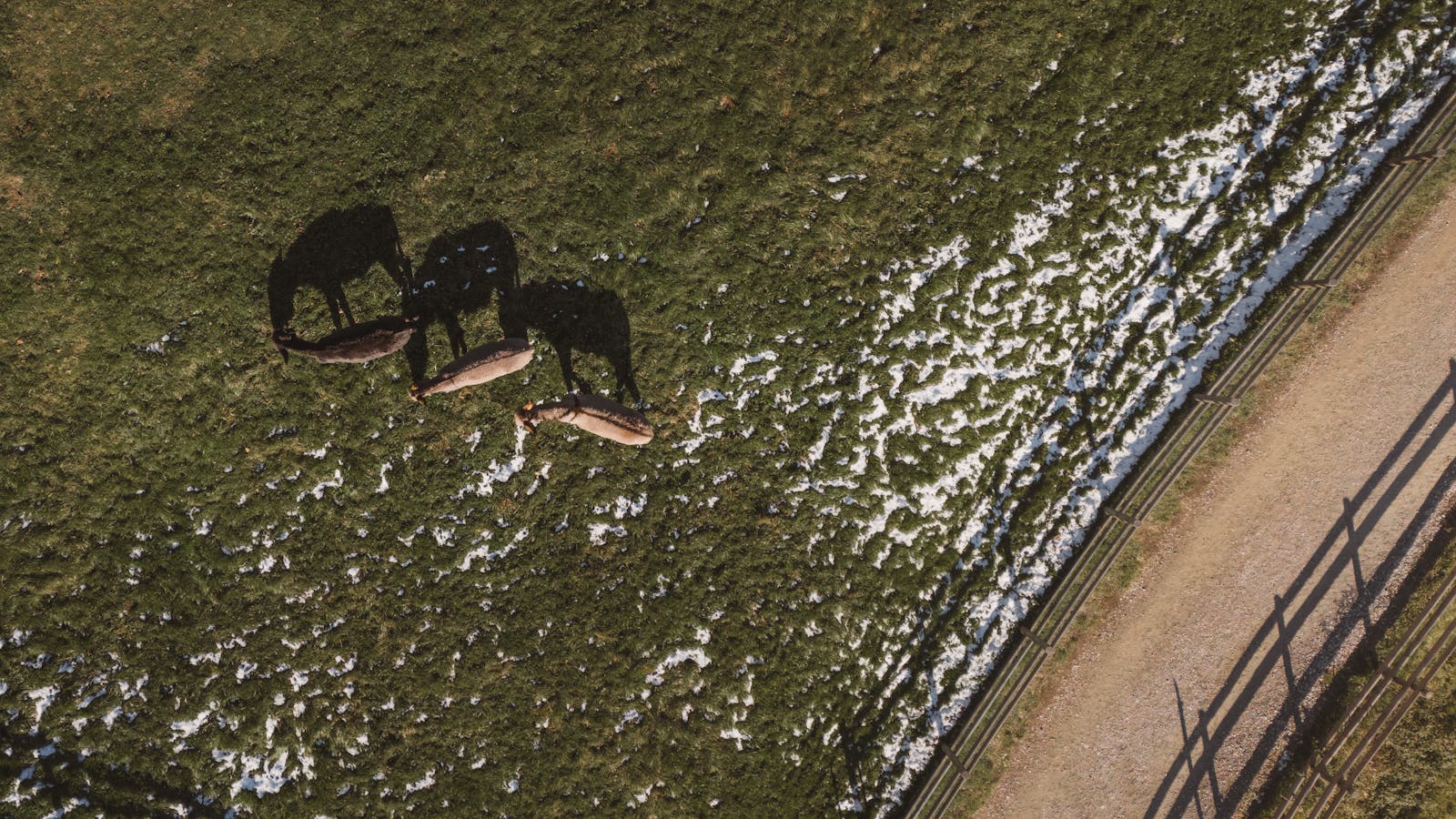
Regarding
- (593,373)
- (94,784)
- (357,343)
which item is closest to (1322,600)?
(593,373)

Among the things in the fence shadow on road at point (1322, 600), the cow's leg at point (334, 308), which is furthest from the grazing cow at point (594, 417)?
the fence shadow on road at point (1322, 600)

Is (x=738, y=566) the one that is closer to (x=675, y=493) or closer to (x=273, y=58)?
(x=675, y=493)

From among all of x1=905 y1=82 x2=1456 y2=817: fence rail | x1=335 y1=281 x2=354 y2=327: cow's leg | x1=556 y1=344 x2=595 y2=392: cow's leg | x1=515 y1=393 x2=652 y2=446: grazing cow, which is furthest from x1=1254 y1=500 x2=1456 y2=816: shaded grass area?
x1=335 y1=281 x2=354 y2=327: cow's leg

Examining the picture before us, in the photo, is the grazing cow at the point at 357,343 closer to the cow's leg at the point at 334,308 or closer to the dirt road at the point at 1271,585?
the cow's leg at the point at 334,308

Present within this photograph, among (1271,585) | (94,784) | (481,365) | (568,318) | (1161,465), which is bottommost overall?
(94,784)

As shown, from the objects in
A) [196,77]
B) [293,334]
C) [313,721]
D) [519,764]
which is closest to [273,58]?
[196,77]

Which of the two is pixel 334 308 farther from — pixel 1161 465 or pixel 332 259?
pixel 1161 465

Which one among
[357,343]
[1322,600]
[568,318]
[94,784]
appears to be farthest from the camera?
[568,318]

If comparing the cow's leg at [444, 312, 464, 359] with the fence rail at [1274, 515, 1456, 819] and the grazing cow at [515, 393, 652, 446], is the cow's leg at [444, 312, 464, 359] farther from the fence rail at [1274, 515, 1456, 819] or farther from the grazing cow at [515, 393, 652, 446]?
the fence rail at [1274, 515, 1456, 819]
